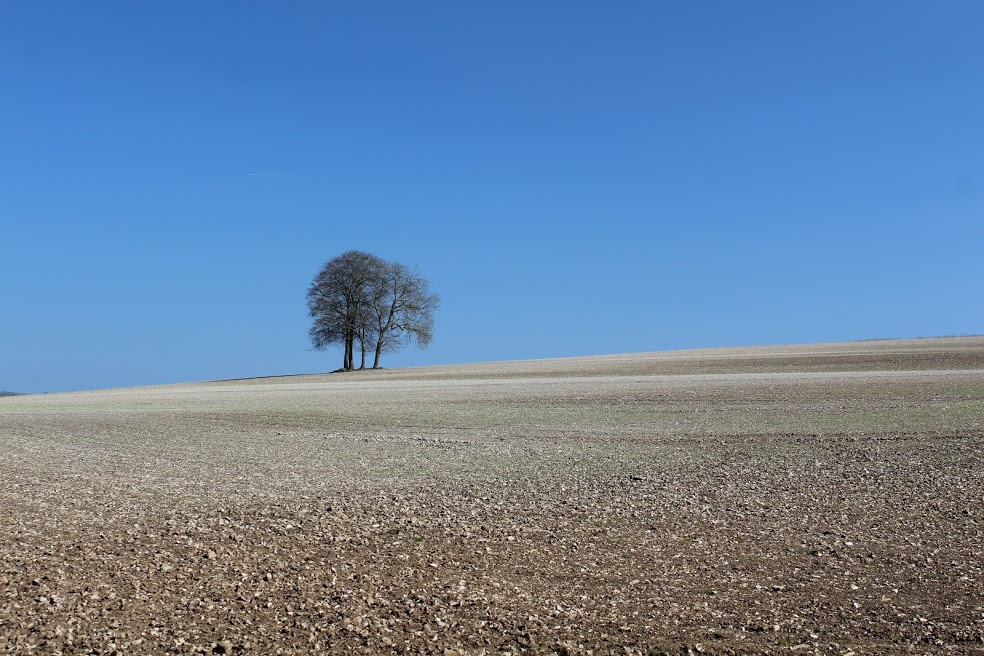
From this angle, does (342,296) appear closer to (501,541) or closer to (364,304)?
(364,304)

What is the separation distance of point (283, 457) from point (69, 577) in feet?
25.4

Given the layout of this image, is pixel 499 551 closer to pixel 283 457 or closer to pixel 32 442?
pixel 283 457

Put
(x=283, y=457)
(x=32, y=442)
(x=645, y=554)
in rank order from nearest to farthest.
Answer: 1. (x=645, y=554)
2. (x=283, y=457)
3. (x=32, y=442)

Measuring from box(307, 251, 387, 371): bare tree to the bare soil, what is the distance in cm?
4601

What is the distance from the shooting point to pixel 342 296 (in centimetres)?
6531

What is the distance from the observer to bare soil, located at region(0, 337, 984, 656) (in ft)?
20.3

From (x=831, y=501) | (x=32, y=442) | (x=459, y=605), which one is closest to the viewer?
(x=459, y=605)

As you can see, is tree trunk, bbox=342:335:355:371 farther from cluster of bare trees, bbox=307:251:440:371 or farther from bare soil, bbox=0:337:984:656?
bare soil, bbox=0:337:984:656

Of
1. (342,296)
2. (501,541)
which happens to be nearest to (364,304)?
(342,296)

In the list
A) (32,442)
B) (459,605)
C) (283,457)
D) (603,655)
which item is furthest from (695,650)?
(32,442)

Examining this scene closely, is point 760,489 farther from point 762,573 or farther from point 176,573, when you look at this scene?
point 176,573

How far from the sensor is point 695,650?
19.0 ft

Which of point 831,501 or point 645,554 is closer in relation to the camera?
point 645,554

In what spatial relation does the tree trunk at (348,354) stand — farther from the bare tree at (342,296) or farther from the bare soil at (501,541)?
the bare soil at (501,541)
